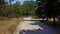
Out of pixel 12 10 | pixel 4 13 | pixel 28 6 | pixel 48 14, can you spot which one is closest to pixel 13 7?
pixel 12 10

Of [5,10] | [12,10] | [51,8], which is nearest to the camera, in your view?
[51,8]

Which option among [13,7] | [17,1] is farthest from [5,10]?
[17,1]

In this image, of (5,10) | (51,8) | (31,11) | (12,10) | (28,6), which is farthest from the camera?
(31,11)

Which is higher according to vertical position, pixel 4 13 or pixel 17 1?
pixel 17 1

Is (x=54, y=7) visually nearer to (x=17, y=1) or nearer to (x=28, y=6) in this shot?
(x=17, y=1)

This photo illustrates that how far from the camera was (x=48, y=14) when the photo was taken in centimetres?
2478

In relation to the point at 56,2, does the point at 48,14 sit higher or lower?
lower

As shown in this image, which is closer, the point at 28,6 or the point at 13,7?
the point at 13,7

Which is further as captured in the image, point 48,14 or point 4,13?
point 4,13

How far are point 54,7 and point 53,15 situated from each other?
4.16ft

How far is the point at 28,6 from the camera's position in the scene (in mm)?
80750

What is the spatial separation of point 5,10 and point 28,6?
89.5 feet

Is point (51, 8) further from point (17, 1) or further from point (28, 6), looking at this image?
point (28, 6)

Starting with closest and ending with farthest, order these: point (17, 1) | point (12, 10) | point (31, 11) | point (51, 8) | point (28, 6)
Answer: point (51, 8), point (12, 10), point (17, 1), point (28, 6), point (31, 11)
